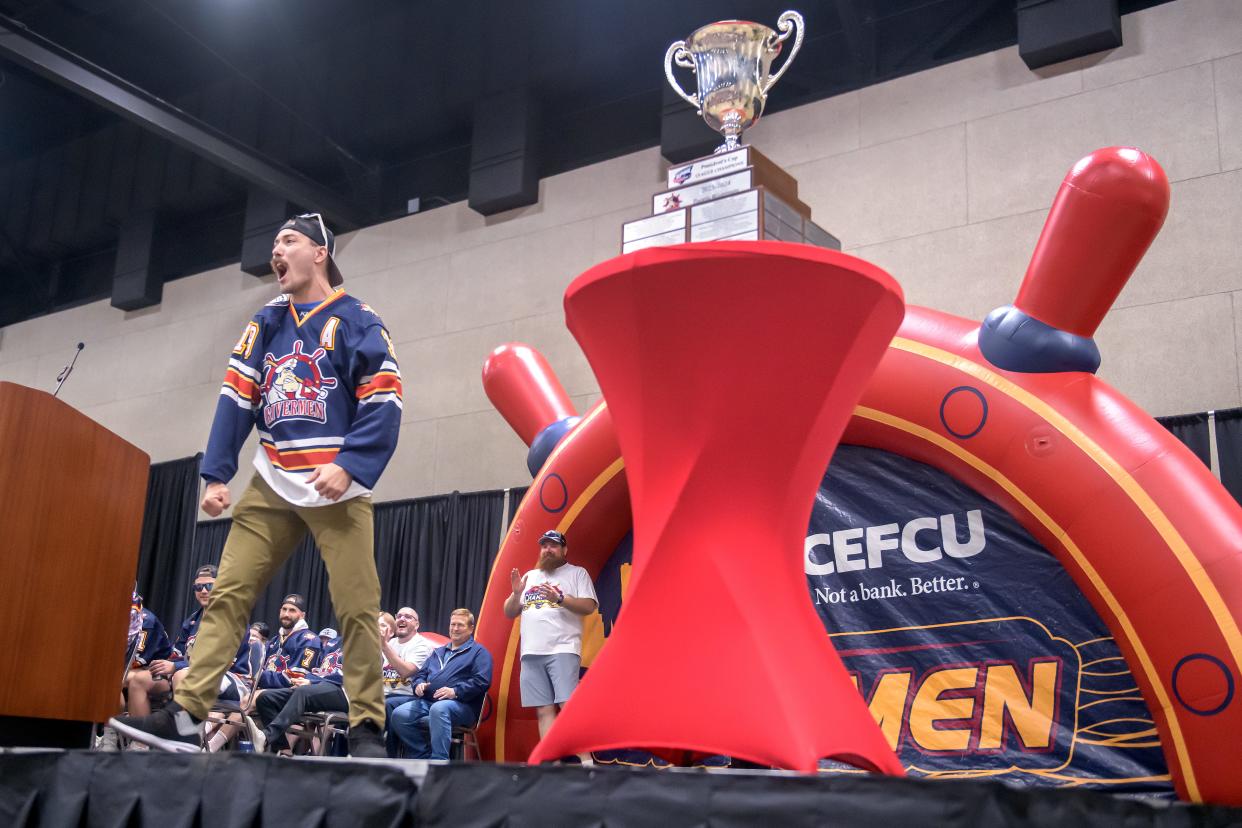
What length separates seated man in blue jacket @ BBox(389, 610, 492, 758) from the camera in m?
4.99

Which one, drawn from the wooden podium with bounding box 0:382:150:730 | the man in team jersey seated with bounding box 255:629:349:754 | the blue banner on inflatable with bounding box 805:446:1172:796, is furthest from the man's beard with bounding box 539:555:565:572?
the wooden podium with bounding box 0:382:150:730

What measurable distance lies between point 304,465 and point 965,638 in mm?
2323

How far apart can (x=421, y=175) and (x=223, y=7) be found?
7.02ft

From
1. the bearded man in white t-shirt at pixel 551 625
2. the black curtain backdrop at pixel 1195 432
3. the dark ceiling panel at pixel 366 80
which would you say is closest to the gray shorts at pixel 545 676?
the bearded man in white t-shirt at pixel 551 625

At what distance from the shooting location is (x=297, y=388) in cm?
279

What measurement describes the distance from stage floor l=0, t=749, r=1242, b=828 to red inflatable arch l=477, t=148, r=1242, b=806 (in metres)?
1.23

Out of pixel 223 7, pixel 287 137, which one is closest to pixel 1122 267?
pixel 223 7

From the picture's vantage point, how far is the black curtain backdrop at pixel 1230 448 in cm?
571

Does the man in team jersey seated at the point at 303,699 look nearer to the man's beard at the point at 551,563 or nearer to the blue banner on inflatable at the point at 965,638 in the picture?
the man's beard at the point at 551,563

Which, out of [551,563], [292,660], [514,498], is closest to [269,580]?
[551,563]

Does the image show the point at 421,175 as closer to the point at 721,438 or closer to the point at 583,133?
the point at 583,133

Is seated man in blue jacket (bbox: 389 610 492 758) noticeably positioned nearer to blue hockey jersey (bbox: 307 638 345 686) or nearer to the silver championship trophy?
blue hockey jersey (bbox: 307 638 345 686)

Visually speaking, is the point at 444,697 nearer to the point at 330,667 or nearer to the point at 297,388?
the point at 330,667

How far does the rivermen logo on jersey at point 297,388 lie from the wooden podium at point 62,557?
385mm
